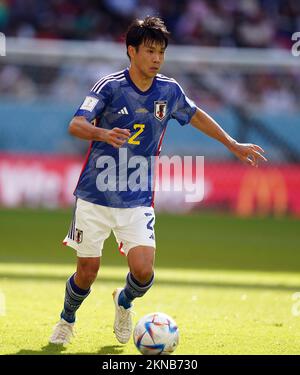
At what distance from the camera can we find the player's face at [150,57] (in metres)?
7.11

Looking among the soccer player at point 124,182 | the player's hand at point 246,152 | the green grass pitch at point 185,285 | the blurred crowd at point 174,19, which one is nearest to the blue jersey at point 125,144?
the soccer player at point 124,182

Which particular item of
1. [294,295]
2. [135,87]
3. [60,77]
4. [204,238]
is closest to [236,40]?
[60,77]

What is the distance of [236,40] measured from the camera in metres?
22.3

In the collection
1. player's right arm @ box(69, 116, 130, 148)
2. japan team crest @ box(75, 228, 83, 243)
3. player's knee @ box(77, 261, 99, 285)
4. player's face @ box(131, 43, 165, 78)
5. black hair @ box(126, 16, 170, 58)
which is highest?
black hair @ box(126, 16, 170, 58)

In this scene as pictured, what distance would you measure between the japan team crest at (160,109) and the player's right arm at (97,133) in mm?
628

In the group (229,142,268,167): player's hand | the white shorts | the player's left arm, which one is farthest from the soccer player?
(229,142,268,167): player's hand

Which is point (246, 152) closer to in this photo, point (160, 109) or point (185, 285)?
point (160, 109)

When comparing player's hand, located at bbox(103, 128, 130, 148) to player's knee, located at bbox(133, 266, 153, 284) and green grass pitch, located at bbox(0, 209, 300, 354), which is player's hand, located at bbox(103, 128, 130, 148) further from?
green grass pitch, located at bbox(0, 209, 300, 354)

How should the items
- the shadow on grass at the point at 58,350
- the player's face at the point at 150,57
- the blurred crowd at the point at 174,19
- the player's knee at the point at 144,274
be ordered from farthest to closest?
the blurred crowd at the point at 174,19 < the player's face at the point at 150,57 < the player's knee at the point at 144,274 < the shadow on grass at the point at 58,350

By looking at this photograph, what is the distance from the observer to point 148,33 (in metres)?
7.14

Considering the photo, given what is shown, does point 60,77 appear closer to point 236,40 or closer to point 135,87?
point 236,40

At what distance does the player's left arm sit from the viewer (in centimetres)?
755

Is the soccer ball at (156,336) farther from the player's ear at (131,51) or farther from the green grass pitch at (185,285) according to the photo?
the player's ear at (131,51)

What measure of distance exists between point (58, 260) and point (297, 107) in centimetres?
911
